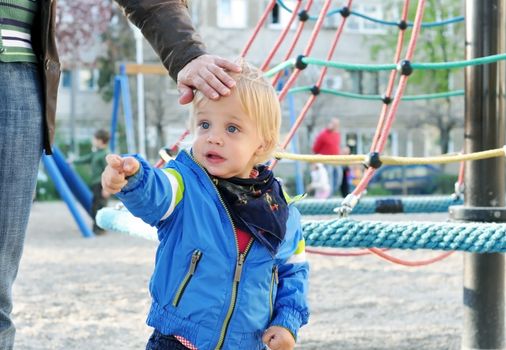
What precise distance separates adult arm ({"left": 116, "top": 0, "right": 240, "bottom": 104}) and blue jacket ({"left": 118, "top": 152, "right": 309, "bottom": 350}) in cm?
15

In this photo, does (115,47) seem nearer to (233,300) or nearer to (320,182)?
(320,182)

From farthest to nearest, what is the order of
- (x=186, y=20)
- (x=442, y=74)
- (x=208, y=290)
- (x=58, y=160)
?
1. (x=442, y=74)
2. (x=58, y=160)
3. (x=186, y=20)
4. (x=208, y=290)

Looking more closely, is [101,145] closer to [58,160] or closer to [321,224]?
[58,160]

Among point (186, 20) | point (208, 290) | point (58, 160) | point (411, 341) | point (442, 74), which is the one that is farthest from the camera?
point (442, 74)

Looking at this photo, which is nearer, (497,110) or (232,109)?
(232,109)

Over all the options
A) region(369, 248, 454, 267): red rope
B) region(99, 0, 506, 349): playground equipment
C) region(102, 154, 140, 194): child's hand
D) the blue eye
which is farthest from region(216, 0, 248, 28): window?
region(102, 154, 140, 194): child's hand

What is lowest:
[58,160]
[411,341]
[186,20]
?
[411,341]

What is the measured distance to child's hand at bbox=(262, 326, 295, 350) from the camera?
1.49m

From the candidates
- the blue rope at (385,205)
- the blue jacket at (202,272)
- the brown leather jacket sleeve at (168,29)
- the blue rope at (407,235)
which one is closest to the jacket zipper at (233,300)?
the blue jacket at (202,272)

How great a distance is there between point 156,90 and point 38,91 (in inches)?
730

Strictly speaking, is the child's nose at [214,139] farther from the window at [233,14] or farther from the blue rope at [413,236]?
the window at [233,14]

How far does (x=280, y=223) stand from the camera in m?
1.51

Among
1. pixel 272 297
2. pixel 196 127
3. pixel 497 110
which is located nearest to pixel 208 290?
pixel 272 297

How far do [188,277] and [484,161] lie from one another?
148 cm
